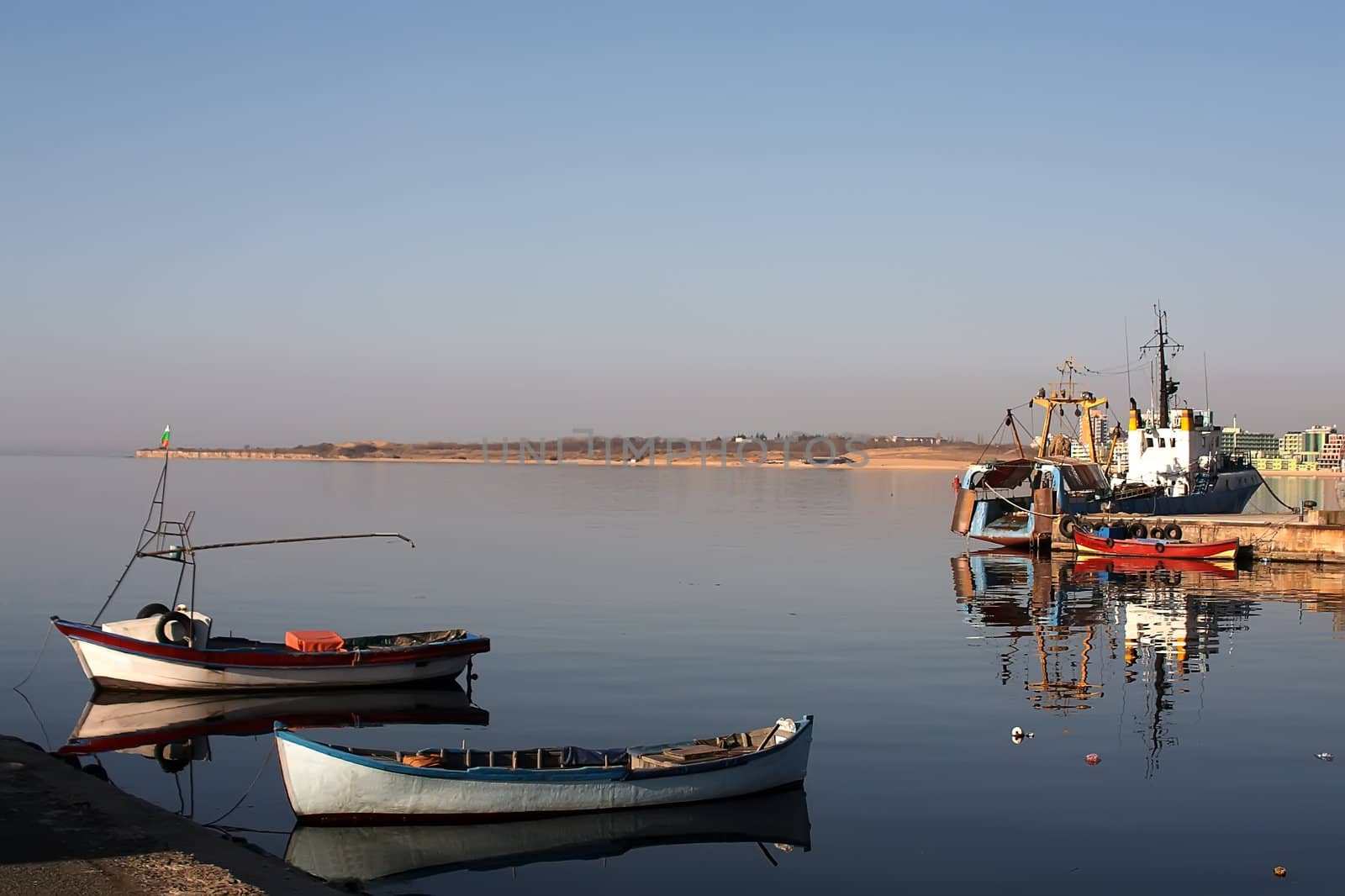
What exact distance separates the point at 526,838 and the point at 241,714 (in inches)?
435

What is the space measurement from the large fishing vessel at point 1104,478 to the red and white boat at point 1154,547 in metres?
3.38

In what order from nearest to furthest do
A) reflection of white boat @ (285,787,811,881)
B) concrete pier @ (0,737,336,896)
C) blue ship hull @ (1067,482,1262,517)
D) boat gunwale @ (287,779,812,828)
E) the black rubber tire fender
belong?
concrete pier @ (0,737,336,896) → reflection of white boat @ (285,787,811,881) → boat gunwale @ (287,779,812,828) → the black rubber tire fender → blue ship hull @ (1067,482,1262,517)

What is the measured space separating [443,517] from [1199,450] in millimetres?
54011

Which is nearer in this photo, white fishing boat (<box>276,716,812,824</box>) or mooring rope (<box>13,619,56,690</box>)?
white fishing boat (<box>276,716,812,824</box>)

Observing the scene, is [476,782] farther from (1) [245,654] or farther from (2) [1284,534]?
(2) [1284,534]

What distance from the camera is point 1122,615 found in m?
41.9

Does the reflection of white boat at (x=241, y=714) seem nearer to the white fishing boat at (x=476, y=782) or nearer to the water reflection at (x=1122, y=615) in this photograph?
the white fishing boat at (x=476, y=782)

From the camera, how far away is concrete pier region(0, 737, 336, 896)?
44.5ft

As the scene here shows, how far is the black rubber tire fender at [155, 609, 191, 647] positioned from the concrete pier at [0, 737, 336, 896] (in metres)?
9.14

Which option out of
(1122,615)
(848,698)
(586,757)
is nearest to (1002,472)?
(1122,615)

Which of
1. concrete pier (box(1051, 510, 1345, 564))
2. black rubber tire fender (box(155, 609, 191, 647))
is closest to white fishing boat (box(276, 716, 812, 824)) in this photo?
black rubber tire fender (box(155, 609, 191, 647))

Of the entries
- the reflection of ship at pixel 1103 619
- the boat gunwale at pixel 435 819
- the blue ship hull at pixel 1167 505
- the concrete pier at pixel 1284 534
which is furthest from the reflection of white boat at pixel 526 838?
the blue ship hull at pixel 1167 505

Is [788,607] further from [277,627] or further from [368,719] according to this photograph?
[368,719]

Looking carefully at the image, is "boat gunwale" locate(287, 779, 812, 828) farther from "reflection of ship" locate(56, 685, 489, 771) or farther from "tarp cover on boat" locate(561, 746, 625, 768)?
"reflection of ship" locate(56, 685, 489, 771)
